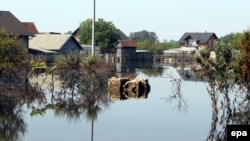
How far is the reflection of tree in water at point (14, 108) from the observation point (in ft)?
69.1

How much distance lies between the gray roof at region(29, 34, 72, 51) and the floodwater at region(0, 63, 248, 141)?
131 ft

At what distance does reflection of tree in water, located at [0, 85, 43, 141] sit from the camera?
69.1 feet

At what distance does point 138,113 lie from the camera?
88.9 feet

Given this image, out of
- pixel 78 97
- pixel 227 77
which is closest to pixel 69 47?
pixel 78 97

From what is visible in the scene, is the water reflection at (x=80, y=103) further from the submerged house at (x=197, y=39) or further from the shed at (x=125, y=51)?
the submerged house at (x=197, y=39)

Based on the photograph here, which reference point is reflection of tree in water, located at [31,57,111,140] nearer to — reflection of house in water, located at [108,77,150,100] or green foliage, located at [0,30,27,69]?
reflection of house in water, located at [108,77,150,100]

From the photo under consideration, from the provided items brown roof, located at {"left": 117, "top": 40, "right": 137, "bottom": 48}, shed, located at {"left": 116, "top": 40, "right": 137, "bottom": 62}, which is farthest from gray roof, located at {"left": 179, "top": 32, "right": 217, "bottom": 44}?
brown roof, located at {"left": 117, "top": 40, "right": 137, "bottom": 48}

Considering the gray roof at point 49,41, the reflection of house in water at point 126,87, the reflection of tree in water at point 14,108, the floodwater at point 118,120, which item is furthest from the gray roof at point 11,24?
the reflection of tree in water at point 14,108

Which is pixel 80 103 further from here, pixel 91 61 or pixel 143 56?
pixel 143 56

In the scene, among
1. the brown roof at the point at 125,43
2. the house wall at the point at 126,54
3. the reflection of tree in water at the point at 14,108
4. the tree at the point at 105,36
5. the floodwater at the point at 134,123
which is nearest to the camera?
the floodwater at the point at 134,123

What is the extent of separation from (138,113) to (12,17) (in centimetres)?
4050

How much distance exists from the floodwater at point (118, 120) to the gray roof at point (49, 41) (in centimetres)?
3988

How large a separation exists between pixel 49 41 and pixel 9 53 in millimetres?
46549

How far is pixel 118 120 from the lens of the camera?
81.7 ft
